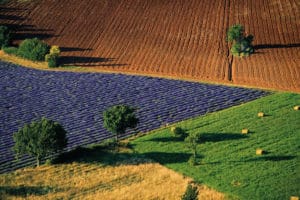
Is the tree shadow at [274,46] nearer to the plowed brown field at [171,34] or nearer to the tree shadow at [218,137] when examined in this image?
the plowed brown field at [171,34]

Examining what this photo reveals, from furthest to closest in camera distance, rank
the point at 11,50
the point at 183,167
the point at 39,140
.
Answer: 1. the point at 11,50
2. the point at 183,167
3. the point at 39,140

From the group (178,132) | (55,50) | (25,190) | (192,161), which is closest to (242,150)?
(192,161)

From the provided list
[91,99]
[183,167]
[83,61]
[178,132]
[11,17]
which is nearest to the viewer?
[183,167]

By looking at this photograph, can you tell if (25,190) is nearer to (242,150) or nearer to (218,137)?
(218,137)

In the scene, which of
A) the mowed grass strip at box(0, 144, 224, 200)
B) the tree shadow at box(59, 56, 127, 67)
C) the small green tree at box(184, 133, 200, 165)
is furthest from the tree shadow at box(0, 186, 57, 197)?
the tree shadow at box(59, 56, 127, 67)

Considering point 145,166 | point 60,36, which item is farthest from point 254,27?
point 145,166

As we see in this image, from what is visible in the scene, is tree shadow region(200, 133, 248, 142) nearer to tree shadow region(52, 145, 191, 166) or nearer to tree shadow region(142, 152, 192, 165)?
tree shadow region(142, 152, 192, 165)

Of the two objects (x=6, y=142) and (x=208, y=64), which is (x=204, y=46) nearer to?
(x=208, y=64)
